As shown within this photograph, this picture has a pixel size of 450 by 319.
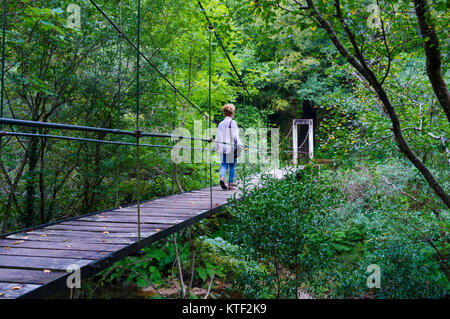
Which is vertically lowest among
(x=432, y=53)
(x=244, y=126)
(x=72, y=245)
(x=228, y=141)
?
(x=72, y=245)

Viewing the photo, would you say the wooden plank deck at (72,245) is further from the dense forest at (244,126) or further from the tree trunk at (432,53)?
the tree trunk at (432,53)

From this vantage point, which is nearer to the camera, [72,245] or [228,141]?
[72,245]

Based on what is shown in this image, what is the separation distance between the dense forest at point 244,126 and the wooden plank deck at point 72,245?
0.70ft

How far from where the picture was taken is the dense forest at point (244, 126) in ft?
7.40

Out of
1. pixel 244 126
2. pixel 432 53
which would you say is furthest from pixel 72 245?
pixel 244 126

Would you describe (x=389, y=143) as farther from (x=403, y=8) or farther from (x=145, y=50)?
(x=145, y=50)

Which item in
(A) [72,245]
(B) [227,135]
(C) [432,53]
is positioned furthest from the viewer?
(B) [227,135]

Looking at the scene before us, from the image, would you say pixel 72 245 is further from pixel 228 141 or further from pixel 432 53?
pixel 432 53

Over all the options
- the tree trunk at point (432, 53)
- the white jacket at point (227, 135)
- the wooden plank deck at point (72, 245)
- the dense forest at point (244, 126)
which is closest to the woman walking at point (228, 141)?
the white jacket at point (227, 135)

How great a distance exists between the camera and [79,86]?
309 centimetres

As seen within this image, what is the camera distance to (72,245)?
52.1 inches

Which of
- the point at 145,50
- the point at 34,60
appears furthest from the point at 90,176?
the point at 145,50

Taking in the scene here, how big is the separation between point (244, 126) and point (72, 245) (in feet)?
7.75
